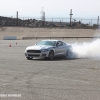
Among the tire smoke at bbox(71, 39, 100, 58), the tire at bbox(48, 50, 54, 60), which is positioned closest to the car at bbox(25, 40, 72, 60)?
the tire at bbox(48, 50, 54, 60)

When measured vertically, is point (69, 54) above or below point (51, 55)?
below

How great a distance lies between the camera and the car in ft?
70.2

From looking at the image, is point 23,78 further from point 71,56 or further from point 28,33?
point 28,33

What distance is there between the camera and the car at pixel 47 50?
21.4m

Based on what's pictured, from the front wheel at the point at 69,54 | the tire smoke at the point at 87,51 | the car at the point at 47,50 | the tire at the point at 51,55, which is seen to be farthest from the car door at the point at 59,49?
the tire smoke at the point at 87,51

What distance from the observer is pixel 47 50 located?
70.3ft

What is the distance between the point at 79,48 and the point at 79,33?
47964 mm

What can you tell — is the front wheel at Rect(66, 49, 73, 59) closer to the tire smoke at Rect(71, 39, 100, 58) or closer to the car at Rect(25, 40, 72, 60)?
the car at Rect(25, 40, 72, 60)

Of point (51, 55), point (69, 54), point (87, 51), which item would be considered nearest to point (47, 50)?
point (51, 55)

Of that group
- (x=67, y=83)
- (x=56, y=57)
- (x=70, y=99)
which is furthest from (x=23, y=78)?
(x=56, y=57)

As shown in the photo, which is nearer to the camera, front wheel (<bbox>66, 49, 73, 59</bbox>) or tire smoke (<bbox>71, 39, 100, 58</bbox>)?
front wheel (<bbox>66, 49, 73, 59</bbox>)

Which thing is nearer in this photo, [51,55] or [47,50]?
[47,50]

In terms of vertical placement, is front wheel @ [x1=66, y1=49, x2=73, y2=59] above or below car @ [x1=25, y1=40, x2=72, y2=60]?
below

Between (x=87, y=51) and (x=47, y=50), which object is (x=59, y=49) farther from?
(x=87, y=51)
